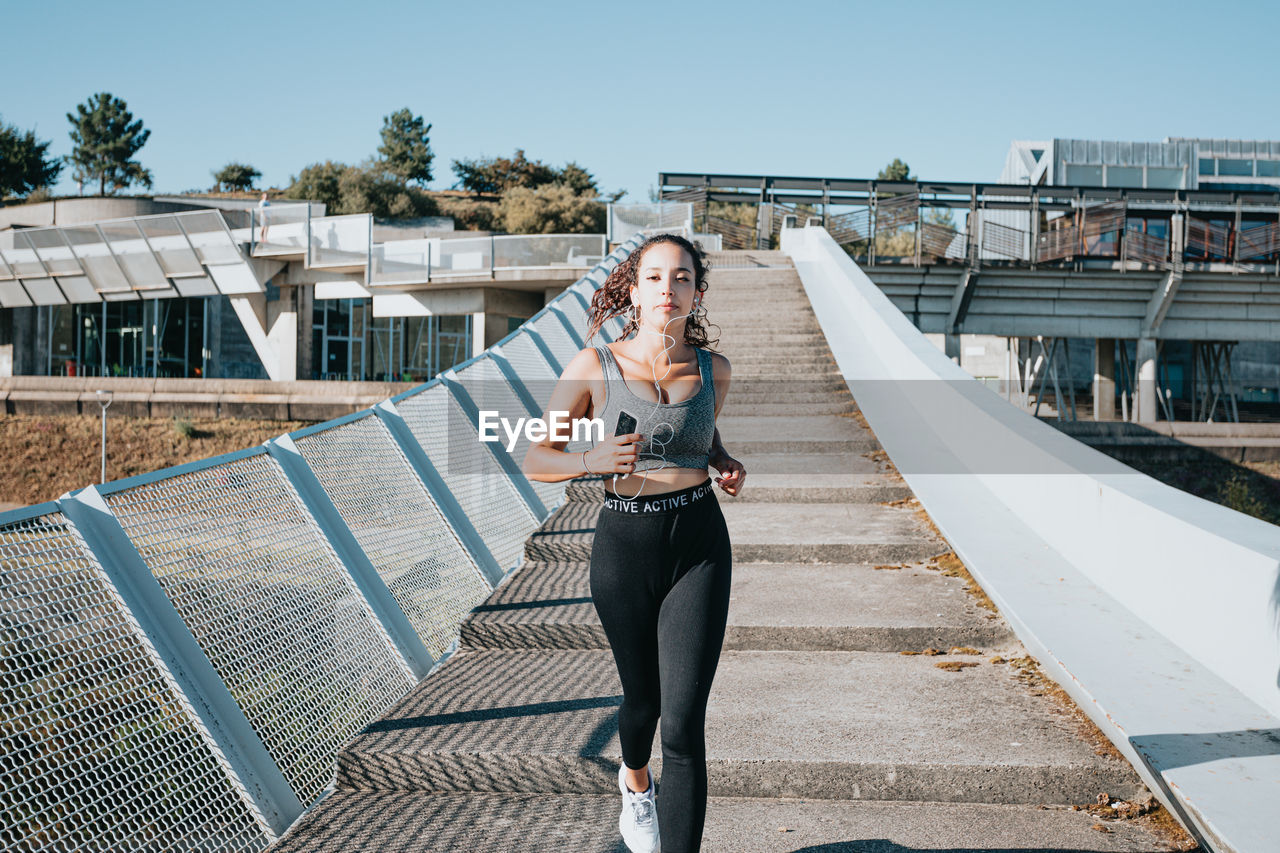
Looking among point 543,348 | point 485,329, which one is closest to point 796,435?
point 543,348

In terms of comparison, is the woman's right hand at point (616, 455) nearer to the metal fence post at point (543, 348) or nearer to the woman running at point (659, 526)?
the woman running at point (659, 526)

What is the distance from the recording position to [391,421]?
510 centimetres

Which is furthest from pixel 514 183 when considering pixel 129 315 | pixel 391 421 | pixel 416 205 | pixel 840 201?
pixel 391 421

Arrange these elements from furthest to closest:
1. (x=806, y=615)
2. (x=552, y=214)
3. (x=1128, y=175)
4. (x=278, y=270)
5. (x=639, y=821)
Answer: (x=552, y=214), (x=1128, y=175), (x=278, y=270), (x=806, y=615), (x=639, y=821)

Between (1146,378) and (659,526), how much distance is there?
31.4 meters

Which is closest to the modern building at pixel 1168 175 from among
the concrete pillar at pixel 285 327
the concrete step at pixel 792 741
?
the concrete pillar at pixel 285 327

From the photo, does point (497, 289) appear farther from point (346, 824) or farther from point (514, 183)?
point (514, 183)

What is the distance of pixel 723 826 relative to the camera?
3076mm

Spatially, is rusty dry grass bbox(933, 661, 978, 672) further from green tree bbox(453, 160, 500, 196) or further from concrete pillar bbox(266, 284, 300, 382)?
green tree bbox(453, 160, 500, 196)

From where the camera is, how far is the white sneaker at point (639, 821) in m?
2.68

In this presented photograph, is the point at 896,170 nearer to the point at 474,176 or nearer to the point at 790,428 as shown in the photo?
the point at 474,176

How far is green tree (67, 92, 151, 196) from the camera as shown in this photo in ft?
292

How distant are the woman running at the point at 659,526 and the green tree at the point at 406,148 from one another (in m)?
86.2

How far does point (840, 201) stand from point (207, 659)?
3109 centimetres
